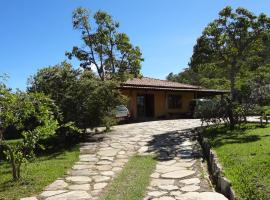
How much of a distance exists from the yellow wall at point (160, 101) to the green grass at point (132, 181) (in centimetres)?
1430

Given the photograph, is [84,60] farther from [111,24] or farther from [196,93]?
[196,93]

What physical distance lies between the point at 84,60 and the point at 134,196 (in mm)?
20676

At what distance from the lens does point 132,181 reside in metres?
7.41

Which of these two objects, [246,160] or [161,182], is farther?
[246,160]

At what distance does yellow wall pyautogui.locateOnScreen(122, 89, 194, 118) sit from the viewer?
79.2 ft

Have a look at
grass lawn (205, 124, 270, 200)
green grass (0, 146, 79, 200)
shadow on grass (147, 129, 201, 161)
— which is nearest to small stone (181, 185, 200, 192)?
grass lawn (205, 124, 270, 200)

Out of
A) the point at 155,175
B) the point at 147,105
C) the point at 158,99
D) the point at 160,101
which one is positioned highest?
the point at 158,99

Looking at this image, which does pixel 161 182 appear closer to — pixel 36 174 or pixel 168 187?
pixel 168 187

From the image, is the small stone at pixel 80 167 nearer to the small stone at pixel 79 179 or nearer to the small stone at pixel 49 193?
the small stone at pixel 79 179

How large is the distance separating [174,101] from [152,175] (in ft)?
67.0

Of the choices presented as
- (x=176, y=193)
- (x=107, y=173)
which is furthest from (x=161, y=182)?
(x=107, y=173)

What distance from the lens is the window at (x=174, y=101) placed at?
27766mm

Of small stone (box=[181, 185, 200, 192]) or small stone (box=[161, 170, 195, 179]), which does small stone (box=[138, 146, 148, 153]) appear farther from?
small stone (box=[181, 185, 200, 192])

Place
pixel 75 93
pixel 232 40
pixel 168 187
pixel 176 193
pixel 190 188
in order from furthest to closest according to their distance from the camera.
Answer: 1. pixel 232 40
2. pixel 75 93
3. pixel 168 187
4. pixel 190 188
5. pixel 176 193
